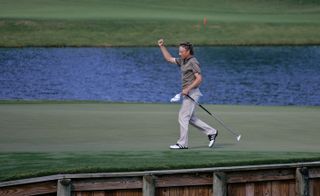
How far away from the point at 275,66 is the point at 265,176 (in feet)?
172

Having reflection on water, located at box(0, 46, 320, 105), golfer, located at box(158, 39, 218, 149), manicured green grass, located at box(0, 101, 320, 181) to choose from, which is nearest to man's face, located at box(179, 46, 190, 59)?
golfer, located at box(158, 39, 218, 149)

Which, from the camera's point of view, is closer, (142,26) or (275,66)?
(275,66)

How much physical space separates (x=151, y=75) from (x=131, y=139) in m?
41.3

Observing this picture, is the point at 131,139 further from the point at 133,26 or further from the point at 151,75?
the point at 133,26

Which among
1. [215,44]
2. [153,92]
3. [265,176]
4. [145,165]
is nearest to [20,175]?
[145,165]

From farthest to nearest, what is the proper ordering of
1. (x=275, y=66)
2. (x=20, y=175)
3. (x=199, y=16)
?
(x=199, y=16), (x=275, y=66), (x=20, y=175)

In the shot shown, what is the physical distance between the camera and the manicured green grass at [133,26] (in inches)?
3088

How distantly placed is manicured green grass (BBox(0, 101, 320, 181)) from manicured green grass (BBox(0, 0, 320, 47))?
49.2m

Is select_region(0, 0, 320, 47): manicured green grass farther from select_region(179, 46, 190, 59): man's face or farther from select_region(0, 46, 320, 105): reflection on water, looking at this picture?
select_region(179, 46, 190, 59): man's face

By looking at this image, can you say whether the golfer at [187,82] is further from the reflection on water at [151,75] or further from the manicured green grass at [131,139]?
the reflection on water at [151,75]

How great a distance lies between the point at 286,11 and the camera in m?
104

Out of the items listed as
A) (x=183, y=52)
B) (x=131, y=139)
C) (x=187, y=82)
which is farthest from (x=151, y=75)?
(x=183, y=52)

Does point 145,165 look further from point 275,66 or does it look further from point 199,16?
point 199,16

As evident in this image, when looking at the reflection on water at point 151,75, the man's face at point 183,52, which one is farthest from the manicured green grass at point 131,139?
the reflection on water at point 151,75
